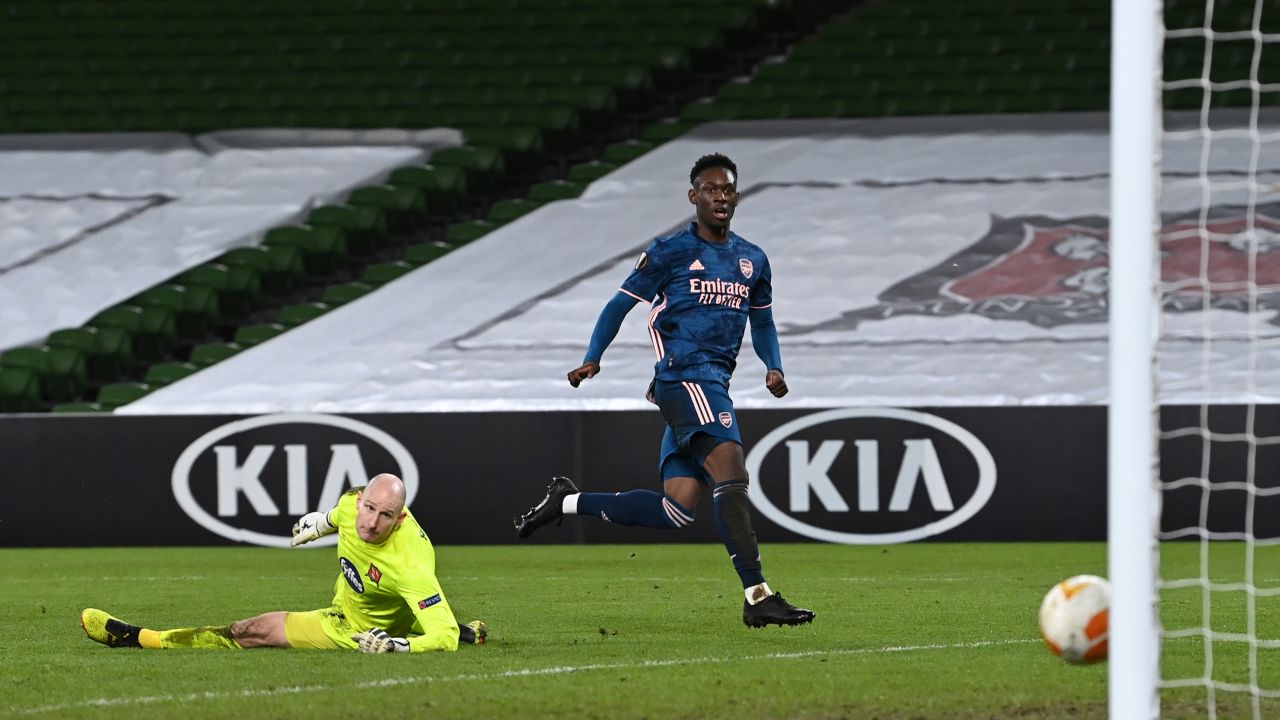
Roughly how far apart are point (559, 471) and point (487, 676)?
560cm

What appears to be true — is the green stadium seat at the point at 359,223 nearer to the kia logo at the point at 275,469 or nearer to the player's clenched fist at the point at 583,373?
the kia logo at the point at 275,469

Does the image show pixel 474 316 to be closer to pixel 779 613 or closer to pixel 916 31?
pixel 916 31

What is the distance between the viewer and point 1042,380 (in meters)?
12.3

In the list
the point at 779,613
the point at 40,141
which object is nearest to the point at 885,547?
the point at 779,613

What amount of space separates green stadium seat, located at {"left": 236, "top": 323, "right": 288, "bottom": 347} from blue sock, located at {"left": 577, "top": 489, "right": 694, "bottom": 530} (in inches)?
300

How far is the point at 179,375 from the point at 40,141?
4.93 m

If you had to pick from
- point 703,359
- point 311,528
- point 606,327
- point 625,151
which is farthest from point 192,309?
point 311,528

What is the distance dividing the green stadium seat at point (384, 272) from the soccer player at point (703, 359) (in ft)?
27.9

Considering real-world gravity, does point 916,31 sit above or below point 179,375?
above

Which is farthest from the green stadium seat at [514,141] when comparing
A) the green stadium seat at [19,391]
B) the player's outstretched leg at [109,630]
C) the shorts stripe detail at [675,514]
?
the player's outstretched leg at [109,630]

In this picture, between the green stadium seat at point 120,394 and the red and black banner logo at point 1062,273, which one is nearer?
the green stadium seat at point 120,394

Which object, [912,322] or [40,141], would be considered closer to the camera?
[912,322]

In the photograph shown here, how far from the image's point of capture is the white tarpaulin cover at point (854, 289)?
40.9 feet

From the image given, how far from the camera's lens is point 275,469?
35.6 ft
